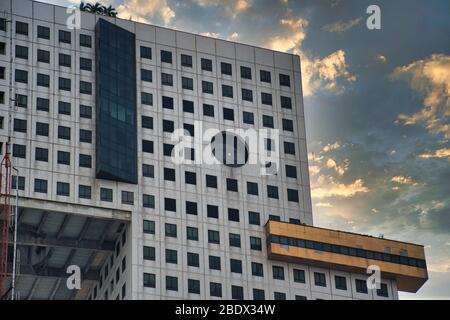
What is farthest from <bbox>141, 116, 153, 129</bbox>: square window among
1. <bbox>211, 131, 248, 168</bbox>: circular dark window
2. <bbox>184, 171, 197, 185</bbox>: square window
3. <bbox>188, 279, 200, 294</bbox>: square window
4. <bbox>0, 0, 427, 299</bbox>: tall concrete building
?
<bbox>188, 279, 200, 294</bbox>: square window

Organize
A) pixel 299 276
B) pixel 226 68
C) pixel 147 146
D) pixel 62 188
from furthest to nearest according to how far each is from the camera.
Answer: pixel 226 68
pixel 299 276
pixel 147 146
pixel 62 188

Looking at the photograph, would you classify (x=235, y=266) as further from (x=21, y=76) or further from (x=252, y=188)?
(x=21, y=76)


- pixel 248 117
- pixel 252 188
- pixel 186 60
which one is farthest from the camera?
pixel 248 117

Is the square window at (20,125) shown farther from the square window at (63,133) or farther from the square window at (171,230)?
the square window at (171,230)

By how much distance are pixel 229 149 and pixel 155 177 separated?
1021 cm

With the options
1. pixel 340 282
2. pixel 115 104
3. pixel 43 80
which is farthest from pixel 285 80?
pixel 43 80

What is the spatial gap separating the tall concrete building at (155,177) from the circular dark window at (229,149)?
204 mm

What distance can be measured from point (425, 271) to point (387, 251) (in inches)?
197

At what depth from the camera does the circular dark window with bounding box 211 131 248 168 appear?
390ft

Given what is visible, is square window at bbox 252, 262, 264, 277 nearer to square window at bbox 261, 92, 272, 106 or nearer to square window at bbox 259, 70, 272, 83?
square window at bbox 261, 92, 272, 106

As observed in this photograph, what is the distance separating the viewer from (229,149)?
12000 cm

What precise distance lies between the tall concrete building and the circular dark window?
8.0 inches

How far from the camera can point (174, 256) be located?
4390 inches
